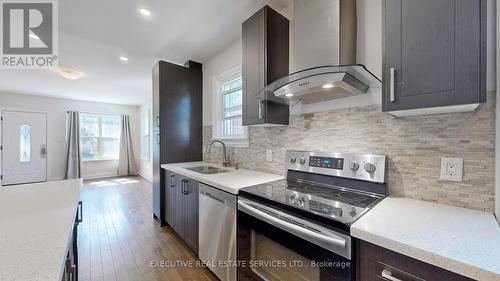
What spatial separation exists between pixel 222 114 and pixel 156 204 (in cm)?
170

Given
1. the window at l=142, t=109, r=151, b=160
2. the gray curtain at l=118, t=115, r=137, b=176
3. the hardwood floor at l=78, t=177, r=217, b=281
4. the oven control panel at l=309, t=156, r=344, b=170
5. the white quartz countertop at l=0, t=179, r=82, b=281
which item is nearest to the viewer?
the white quartz countertop at l=0, t=179, r=82, b=281

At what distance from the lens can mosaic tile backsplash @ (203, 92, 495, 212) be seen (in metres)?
0.96

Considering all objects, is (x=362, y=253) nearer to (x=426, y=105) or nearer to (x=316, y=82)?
(x=426, y=105)

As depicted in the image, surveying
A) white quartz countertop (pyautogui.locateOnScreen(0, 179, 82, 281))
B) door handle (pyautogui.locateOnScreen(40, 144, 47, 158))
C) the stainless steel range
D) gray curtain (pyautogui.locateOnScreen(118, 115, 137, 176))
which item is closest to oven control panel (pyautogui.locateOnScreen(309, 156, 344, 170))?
the stainless steel range

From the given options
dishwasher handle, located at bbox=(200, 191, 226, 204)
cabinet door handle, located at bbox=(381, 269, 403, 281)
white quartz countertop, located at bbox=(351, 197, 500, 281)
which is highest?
white quartz countertop, located at bbox=(351, 197, 500, 281)

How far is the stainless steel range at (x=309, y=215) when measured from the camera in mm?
913

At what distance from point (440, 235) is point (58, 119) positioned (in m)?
8.03

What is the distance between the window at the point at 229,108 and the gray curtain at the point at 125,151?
516cm

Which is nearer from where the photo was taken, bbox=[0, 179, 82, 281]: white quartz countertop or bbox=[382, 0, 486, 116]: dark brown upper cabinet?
bbox=[0, 179, 82, 281]: white quartz countertop

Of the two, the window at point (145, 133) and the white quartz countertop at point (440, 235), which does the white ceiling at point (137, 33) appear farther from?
the window at point (145, 133)

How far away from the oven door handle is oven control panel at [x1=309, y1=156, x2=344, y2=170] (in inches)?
23.7

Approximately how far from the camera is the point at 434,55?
2.94ft

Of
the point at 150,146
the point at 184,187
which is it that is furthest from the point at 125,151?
the point at 184,187

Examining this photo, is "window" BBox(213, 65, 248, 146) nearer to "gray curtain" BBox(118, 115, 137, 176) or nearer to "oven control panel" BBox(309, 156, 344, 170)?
"oven control panel" BBox(309, 156, 344, 170)
